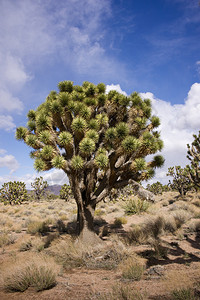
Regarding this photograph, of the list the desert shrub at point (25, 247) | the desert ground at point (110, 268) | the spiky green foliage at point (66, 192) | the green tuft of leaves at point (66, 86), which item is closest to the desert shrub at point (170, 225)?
the desert ground at point (110, 268)

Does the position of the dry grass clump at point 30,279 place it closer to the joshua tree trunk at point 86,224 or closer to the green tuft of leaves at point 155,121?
the joshua tree trunk at point 86,224

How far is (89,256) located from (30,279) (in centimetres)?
244

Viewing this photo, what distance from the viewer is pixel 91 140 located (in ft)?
21.9

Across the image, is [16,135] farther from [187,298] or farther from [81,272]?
[187,298]

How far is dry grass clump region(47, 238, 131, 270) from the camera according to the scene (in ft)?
18.5

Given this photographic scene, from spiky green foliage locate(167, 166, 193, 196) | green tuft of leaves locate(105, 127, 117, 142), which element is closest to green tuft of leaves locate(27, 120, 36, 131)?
green tuft of leaves locate(105, 127, 117, 142)

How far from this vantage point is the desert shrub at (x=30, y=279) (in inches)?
162

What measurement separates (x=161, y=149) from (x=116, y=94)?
11.2 ft

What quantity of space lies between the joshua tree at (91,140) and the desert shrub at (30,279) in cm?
312

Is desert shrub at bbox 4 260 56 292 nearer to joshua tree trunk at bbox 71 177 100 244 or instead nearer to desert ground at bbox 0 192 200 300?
desert ground at bbox 0 192 200 300

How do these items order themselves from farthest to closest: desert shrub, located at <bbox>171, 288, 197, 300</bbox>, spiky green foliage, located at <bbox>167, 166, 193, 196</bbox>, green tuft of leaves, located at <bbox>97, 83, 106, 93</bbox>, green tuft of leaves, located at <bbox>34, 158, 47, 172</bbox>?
spiky green foliage, located at <bbox>167, 166, 193, 196</bbox>
green tuft of leaves, located at <bbox>97, 83, 106, 93</bbox>
green tuft of leaves, located at <bbox>34, 158, 47, 172</bbox>
desert shrub, located at <bbox>171, 288, 197, 300</bbox>

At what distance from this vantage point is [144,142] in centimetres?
736

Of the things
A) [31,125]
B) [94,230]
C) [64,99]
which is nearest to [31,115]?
[31,125]

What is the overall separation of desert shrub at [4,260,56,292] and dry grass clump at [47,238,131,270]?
1622 mm
